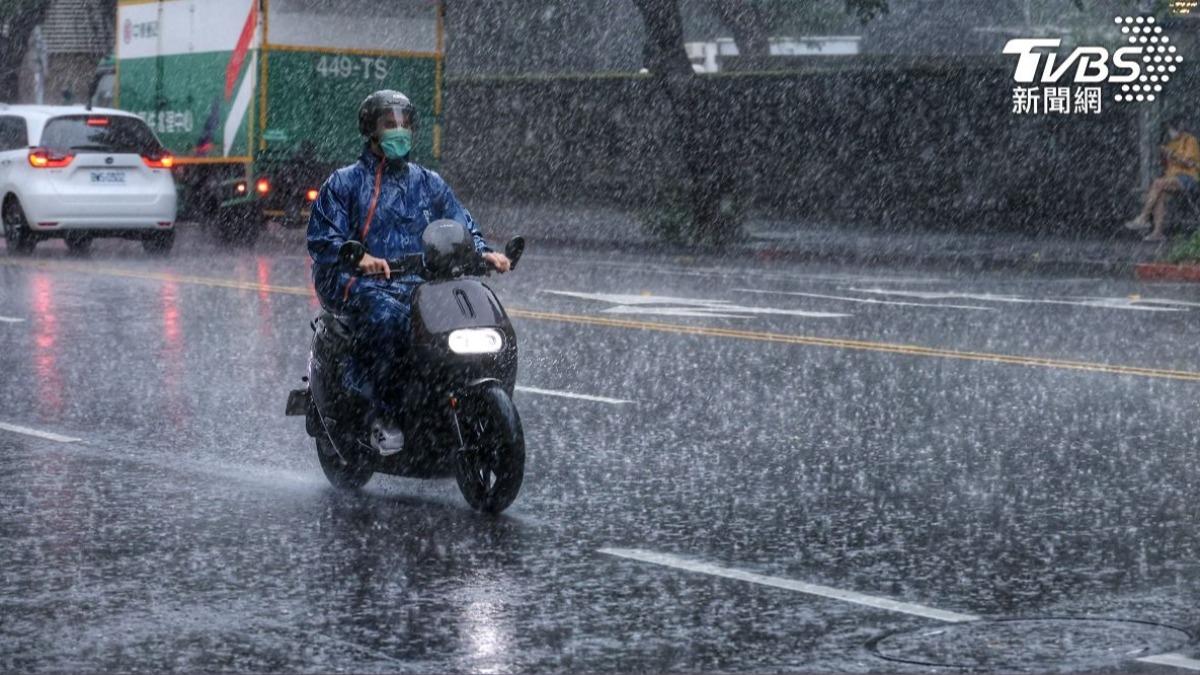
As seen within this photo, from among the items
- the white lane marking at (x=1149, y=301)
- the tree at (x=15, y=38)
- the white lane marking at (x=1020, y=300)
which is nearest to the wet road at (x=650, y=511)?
the white lane marking at (x=1020, y=300)

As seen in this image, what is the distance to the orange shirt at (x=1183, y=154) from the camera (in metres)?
25.4

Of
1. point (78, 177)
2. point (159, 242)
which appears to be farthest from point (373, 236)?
point (159, 242)

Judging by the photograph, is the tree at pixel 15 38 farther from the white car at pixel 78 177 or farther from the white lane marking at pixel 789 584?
the white lane marking at pixel 789 584

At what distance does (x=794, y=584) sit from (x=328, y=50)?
2004cm

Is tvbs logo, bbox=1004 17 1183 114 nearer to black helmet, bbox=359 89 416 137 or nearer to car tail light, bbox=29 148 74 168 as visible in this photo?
car tail light, bbox=29 148 74 168

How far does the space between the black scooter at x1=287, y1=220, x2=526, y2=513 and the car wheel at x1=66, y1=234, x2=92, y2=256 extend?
16.5 m

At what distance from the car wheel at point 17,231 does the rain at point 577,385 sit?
0.05 metres

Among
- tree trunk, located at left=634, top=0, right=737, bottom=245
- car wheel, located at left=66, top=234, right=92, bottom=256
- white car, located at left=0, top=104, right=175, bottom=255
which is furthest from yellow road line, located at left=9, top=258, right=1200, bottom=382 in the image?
tree trunk, located at left=634, top=0, right=737, bottom=245

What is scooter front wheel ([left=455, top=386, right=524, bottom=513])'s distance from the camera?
26.8ft

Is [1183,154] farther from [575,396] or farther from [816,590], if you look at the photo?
[816,590]

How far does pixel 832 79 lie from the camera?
32.4 m

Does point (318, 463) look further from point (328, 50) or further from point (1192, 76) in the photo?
point (1192, 76)

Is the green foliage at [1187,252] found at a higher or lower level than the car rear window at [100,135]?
lower

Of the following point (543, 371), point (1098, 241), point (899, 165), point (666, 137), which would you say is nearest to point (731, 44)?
point (666, 137)
